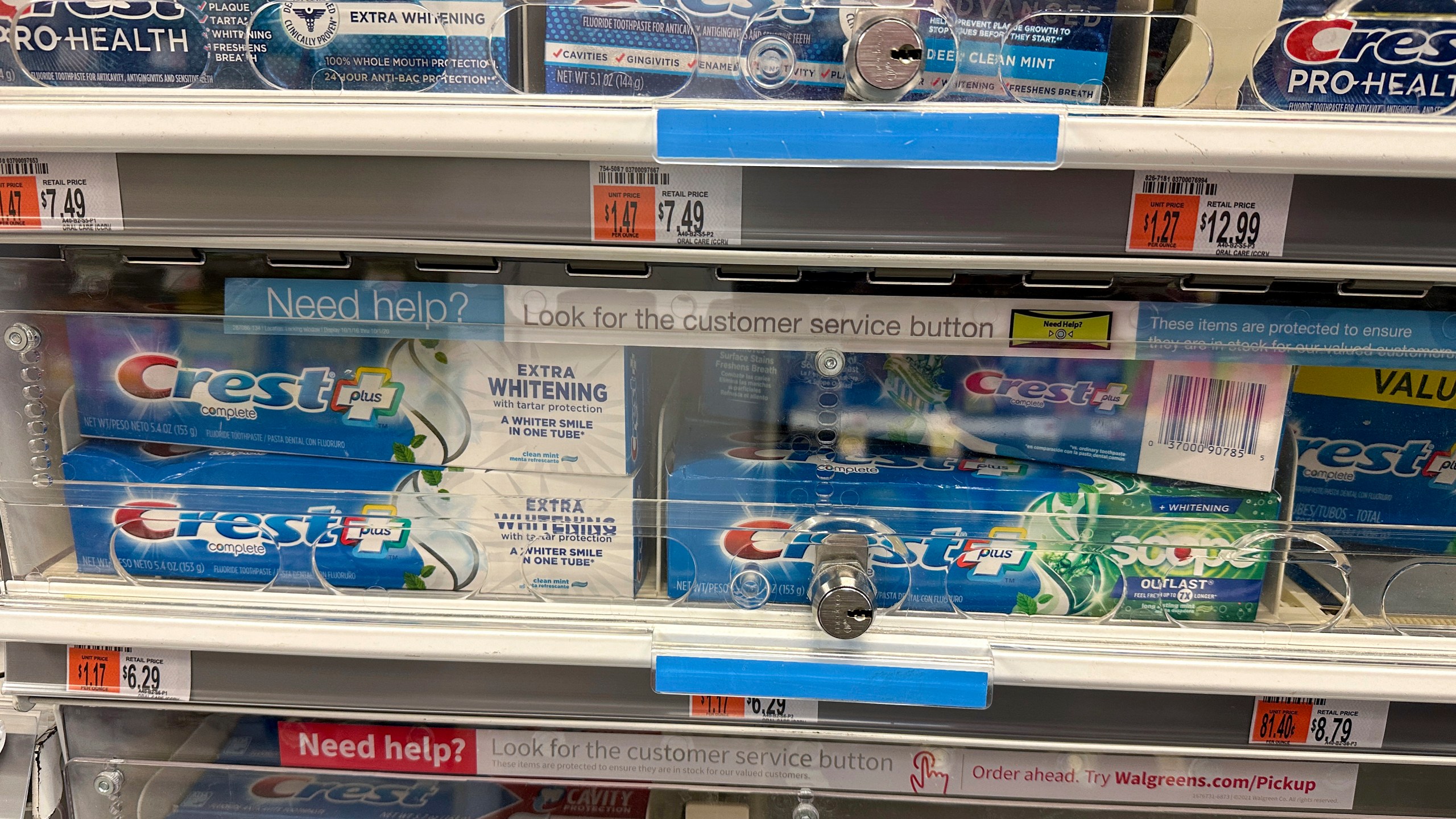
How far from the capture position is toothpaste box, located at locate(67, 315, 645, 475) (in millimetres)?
1037

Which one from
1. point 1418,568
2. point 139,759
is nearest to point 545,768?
point 139,759

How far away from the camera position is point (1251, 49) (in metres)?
0.83

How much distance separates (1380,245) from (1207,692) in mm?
505

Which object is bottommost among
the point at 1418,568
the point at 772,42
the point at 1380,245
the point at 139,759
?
the point at 139,759

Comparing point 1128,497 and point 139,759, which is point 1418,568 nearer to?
point 1128,497

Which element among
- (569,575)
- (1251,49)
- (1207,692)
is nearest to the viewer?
(1251,49)

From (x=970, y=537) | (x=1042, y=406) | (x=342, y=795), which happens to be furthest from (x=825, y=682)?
(x=342, y=795)

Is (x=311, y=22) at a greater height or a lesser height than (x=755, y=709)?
greater

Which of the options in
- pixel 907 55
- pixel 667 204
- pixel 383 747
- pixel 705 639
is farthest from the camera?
pixel 383 747

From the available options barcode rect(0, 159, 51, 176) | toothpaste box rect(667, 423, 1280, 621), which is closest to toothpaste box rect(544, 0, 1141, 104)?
toothpaste box rect(667, 423, 1280, 621)

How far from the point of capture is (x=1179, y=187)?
85 cm

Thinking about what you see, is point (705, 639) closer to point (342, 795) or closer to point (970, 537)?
point (970, 537)

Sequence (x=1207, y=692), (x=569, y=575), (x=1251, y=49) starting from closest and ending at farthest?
(x=1251, y=49), (x=1207, y=692), (x=569, y=575)

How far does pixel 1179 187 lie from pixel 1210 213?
0.04 metres
